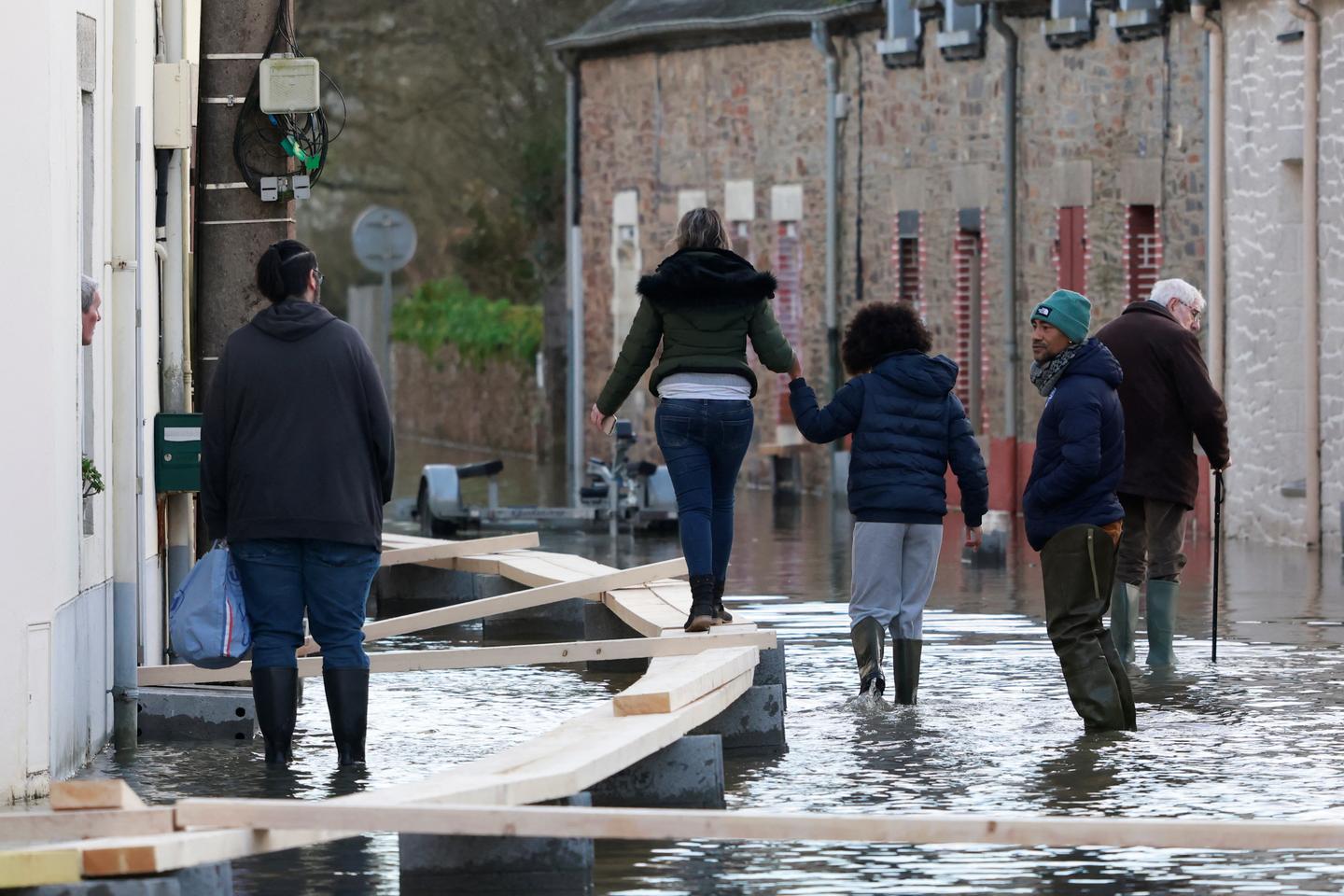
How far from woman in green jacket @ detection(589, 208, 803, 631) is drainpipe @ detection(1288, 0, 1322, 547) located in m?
10.2

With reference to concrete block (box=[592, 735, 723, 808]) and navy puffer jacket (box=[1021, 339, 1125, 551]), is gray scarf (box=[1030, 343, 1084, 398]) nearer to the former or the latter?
navy puffer jacket (box=[1021, 339, 1125, 551])

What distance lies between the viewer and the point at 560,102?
40781 mm

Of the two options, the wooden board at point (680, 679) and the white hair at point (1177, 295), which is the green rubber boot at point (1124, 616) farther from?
the wooden board at point (680, 679)

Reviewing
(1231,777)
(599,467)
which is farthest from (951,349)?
(1231,777)

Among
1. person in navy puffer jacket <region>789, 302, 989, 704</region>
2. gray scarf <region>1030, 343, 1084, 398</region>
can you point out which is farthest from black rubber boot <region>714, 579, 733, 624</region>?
gray scarf <region>1030, 343, 1084, 398</region>

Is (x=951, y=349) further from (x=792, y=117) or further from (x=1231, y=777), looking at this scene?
(x=1231, y=777)

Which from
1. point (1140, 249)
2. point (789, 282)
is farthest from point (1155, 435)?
point (789, 282)

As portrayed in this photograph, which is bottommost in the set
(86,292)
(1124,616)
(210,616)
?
(1124,616)

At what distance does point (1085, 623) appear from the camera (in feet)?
36.0

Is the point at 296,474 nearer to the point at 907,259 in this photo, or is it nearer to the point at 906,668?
the point at 906,668

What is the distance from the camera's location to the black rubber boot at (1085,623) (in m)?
10.9

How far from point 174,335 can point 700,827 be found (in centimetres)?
548

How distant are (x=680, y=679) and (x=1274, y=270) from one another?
42.4 ft

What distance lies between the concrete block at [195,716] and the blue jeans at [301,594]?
1.01 m
